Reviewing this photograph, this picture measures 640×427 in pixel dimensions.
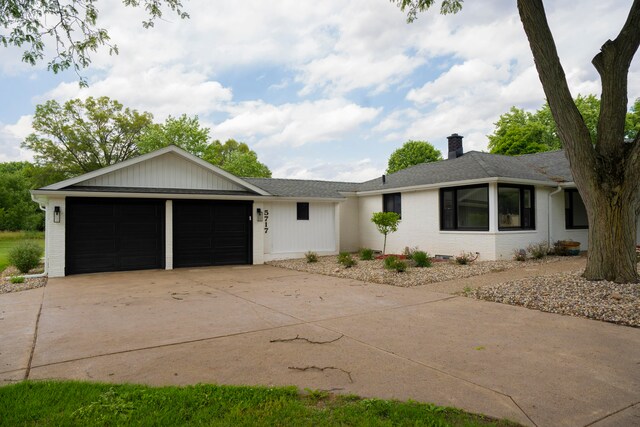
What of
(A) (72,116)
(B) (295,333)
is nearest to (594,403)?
(B) (295,333)

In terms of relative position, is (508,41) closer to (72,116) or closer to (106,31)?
(106,31)

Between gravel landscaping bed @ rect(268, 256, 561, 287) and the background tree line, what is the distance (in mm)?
22463

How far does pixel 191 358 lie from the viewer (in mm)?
4004

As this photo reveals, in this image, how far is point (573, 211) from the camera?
46.6 feet

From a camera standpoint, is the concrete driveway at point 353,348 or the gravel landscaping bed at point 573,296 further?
the gravel landscaping bed at point 573,296

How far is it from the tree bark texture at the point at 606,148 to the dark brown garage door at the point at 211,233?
936cm

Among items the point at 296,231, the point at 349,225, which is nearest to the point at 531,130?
the point at 349,225

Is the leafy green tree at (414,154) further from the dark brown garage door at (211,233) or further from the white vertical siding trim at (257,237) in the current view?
the dark brown garage door at (211,233)

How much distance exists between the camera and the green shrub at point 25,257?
36.5 ft

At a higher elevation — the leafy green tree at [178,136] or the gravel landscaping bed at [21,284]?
the leafy green tree at [178,136]

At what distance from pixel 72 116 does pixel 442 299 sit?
3729 centimetres

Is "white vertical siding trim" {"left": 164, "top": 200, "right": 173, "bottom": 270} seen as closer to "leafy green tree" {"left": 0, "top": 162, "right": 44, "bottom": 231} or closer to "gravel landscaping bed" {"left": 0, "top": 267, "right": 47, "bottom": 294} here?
"gravel landscaping bed" {"left": 0, "top": 267, "right": 47, "bottom": 294}

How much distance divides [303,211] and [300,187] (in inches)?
71.5

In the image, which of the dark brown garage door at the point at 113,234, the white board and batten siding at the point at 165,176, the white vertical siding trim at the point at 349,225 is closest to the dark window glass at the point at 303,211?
the white vertical siding trim at the point at 349,225
